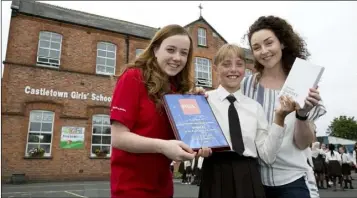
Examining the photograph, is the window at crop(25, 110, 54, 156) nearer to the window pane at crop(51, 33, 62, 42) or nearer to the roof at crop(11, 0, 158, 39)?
the window pane at crop(51, 33, 62, 42)

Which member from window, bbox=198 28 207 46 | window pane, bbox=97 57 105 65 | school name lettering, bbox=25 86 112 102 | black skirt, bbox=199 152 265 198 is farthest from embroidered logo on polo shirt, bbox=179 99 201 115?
window, bbox=198 28 207 46

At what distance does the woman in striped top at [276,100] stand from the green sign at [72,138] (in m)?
14.0

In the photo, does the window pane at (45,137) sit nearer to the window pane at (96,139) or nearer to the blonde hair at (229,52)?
the window pane at (96,139)

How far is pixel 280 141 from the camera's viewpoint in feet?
5.73

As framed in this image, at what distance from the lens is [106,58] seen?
16.9 meters

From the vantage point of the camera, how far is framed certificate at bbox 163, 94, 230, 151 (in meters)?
1.45

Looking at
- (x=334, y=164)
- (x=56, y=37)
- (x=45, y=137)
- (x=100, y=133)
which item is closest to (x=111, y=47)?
(x=56, y=37)

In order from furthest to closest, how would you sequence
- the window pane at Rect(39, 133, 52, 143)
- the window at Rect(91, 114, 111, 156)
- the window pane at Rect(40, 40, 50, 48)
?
the window at Rect(91, 114, 111, 156)
the window pane at Rect(40, 40, 50, 48)
the window pane at Rect(39, 133, 52, 143)

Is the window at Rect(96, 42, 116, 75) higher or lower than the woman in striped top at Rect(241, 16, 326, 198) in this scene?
higher

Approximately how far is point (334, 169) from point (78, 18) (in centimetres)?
1592

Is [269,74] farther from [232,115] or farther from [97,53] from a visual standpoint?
[97,53]

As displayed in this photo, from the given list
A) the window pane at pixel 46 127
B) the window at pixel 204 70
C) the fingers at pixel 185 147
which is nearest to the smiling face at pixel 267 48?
the fingers at pixel 185 147

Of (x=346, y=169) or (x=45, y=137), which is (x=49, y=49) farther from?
(x=346, y=169)

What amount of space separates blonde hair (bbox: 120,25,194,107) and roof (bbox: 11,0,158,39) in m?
15.4
